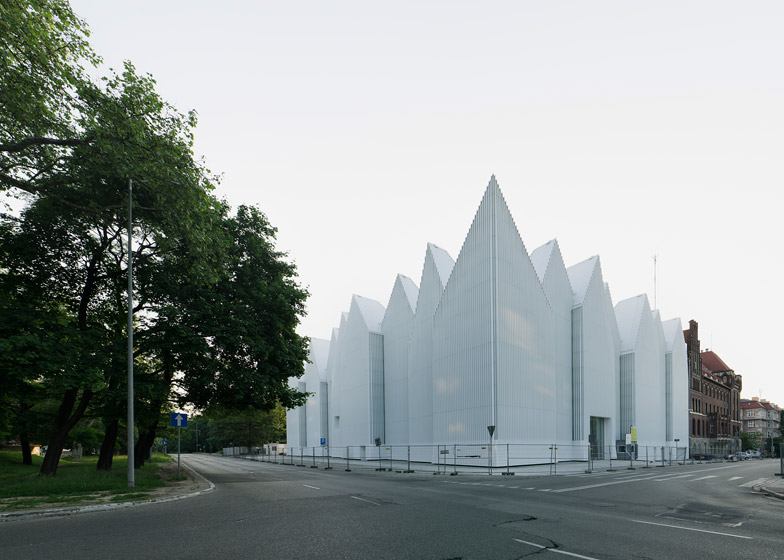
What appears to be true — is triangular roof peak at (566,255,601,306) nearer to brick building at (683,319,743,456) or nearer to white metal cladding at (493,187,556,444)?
white metal cladding at (493,187,556,444)

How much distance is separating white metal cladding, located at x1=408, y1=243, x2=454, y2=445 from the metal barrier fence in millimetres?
1925

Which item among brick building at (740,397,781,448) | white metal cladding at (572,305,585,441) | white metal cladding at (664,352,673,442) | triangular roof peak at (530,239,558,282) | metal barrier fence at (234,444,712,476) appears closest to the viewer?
metal barrier fence at (234,444,712,476)

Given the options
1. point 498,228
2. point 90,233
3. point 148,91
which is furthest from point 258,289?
point 498,228

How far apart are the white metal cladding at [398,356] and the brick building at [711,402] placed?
151 ft

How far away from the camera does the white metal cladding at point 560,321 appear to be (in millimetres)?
39531

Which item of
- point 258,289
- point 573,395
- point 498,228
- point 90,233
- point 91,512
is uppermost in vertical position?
point 498,228

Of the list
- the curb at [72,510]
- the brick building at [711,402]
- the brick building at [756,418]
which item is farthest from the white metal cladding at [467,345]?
the brick building at [756,418]

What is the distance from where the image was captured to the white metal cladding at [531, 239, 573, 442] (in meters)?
39.5

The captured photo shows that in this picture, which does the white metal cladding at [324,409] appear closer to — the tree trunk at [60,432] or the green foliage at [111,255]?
the green foliage at [111,255]

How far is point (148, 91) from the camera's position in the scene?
16219 millimetres

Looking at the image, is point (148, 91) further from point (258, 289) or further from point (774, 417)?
point (774, 417)

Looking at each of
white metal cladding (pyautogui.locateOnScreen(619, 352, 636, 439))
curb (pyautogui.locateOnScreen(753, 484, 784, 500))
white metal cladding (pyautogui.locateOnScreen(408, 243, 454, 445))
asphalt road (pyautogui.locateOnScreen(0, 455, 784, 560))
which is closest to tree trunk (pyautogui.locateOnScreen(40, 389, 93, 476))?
asphalt road (pyautogui.locateOnScreen(0, 455, 784, 560))

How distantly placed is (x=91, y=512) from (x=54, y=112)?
11.7m

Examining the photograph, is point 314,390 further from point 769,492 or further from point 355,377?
point 769,492
